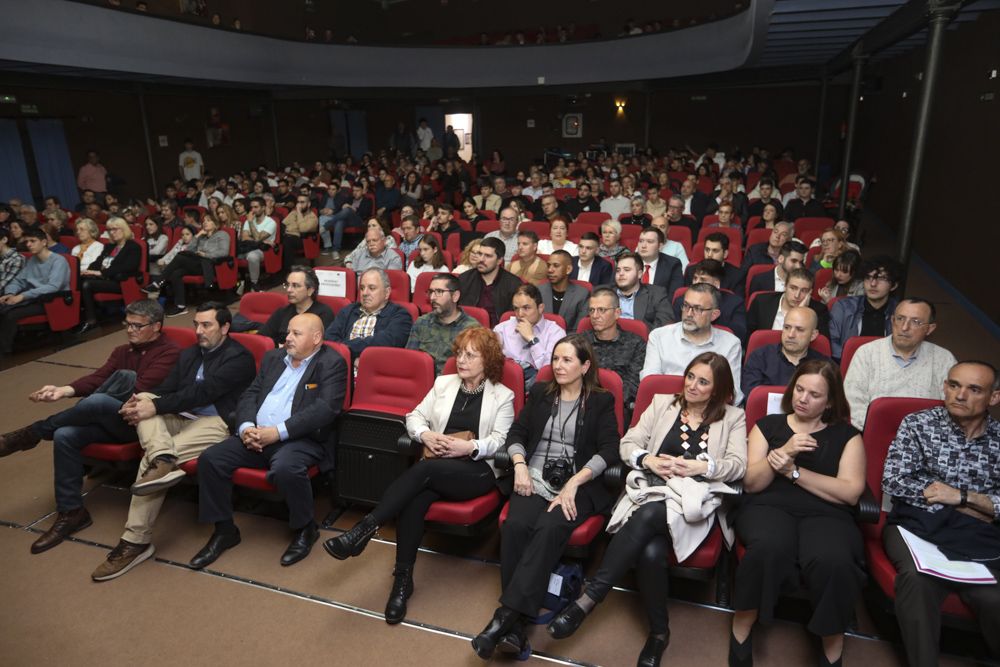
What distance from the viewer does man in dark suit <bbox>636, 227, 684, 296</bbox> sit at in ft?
16.3

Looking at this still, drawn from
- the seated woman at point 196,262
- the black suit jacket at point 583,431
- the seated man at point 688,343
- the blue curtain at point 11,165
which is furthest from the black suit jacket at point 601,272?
the blue curtain at point 11,165

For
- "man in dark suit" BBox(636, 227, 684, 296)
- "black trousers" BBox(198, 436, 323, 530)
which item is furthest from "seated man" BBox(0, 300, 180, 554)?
"man in dark suit" BBox(636, 227, 684, 296)

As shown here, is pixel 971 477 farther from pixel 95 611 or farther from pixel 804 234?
pixel 804 234

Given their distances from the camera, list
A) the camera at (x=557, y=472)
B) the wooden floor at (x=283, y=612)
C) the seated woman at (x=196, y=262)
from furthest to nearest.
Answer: the seated woman at (x=196, y=262) < the camera at (x=557, y=472) < the wooden floor at (x=283, y=612)

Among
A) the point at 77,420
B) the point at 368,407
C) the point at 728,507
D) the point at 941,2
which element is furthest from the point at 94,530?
the point at 941,2

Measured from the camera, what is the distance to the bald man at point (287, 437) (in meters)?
3.05

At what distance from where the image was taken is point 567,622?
2.41 meters

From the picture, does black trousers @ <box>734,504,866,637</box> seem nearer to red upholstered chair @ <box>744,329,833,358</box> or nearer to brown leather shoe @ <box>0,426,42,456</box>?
red upholstered chair @ <box>744,329,833,358</box>

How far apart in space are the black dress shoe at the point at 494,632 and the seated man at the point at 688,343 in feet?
4.81

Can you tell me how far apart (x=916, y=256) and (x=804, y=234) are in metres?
2.77

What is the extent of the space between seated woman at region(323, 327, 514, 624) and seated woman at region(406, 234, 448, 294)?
2.41m

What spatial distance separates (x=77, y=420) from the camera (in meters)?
3.35

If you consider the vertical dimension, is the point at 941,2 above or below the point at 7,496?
above

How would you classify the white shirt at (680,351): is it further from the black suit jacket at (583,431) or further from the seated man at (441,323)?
the seated man at (441,323)
